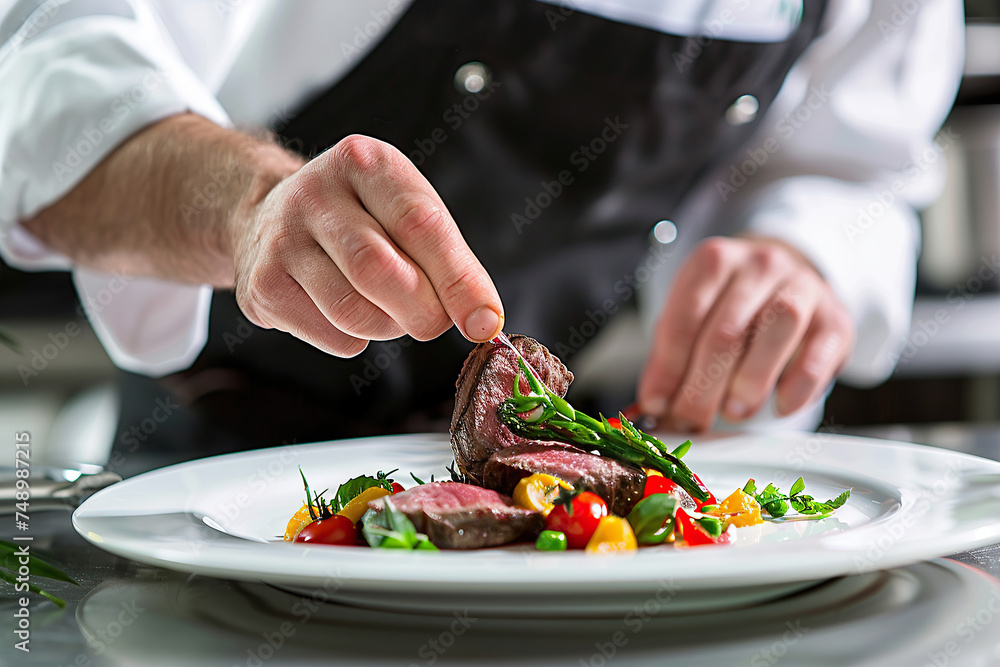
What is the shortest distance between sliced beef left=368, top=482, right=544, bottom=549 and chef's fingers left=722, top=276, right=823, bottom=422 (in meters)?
0.96

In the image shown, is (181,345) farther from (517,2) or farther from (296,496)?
(517,2)

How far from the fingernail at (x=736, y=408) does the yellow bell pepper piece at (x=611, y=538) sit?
3.17 feet

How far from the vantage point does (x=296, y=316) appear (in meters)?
1.02

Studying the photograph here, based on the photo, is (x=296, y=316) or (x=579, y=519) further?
(x=296, y=316)

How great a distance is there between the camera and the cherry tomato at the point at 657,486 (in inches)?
36.7

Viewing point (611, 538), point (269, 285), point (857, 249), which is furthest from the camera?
point (857, 249)

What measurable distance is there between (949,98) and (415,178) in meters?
2.26

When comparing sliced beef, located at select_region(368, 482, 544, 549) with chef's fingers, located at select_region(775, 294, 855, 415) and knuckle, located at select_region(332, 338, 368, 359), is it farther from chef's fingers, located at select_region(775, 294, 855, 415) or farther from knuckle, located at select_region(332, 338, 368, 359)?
chef's fingers, located at select_region(775, 294, 855, 415)

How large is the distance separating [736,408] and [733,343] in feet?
0.46

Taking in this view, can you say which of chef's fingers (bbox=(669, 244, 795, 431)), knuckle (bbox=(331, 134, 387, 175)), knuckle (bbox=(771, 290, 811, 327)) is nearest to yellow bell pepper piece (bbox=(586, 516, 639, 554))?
knuckle (bbox=(331, 134, 387, 175))

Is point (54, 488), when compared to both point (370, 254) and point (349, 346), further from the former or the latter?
point (370, 254)

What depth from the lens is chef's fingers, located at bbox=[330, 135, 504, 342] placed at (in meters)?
0.89

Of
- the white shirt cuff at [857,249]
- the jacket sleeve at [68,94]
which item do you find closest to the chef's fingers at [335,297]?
the jacket sleeve at [68,94]

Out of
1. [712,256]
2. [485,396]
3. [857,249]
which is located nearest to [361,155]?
[485,396]
